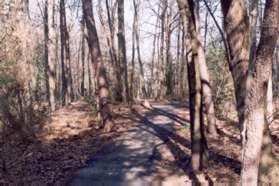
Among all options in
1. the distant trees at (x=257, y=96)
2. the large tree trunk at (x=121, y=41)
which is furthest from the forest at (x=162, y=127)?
the large tree trunk at (x=121, y=41)

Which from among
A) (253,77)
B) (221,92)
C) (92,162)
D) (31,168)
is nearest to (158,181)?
(92,162)

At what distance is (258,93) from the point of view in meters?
4.75

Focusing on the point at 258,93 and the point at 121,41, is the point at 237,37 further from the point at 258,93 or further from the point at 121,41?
the point at 121,41

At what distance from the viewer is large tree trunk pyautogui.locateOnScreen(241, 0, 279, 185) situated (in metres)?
4.65

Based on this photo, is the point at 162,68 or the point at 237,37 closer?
the point at 237,37

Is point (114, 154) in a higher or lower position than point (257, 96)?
lower

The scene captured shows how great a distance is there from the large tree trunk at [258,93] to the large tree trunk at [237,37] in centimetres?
268

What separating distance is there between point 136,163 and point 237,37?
3.78 m

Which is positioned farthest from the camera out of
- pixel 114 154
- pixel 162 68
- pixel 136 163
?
pixel 162 68

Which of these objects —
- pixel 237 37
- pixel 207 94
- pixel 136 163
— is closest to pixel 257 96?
pixel 237 37

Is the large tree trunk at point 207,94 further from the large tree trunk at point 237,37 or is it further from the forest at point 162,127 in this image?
the large tree trunk at point 237,37

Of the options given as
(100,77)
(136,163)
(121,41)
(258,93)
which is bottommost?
(136,163)

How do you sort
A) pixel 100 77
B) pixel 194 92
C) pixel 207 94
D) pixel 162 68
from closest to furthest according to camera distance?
1. pixel 194 92
2. pixel 207 94
3. pixel 100 77
4. pixel 162 68

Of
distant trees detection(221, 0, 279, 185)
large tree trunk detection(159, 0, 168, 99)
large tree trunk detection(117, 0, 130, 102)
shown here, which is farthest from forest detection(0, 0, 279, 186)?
large tree trunk detection(159, 0, 168, 99)
